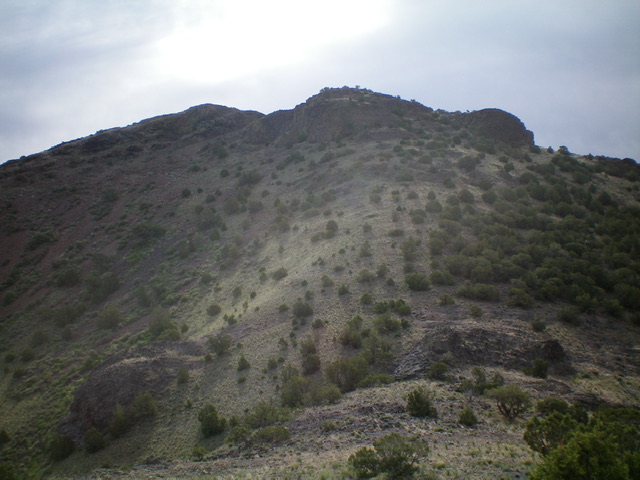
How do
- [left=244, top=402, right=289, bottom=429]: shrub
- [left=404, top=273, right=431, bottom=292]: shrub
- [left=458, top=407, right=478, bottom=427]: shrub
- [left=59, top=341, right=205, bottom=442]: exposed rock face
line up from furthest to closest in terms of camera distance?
[left=404, top=273, right=431, bottom=292]: shrub, [left=59, top=341, right=205, bottom=442]: exposed rock face, [left=244, top=402, right=289, bottom=429]: shrub, [left=458, top=407, right=478, bottom=427]: shrub

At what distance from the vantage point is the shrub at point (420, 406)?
51.2ft

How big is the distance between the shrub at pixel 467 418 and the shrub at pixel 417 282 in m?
11.9

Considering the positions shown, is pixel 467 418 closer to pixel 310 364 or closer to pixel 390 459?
pixel 390 459

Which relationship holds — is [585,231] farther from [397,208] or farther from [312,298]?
[312,298]

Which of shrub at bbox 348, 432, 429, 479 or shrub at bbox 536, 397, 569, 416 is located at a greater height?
shrub at bbox 348, 432, 429, 479

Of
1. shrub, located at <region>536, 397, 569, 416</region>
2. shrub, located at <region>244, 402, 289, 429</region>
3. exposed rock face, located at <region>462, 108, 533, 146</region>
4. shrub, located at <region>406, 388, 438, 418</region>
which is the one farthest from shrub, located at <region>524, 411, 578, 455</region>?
exposed rock face, located at <region>462, 108, 533, 146</region>

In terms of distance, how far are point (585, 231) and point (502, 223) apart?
6673 mm

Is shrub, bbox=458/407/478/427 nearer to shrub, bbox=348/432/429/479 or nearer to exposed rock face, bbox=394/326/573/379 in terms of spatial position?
shrub, bbox=348/432/429/479

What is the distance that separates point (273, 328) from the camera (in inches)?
1052

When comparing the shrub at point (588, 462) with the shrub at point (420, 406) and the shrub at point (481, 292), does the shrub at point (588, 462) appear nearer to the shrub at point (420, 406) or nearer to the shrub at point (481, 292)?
the shrub at point (420, 406)

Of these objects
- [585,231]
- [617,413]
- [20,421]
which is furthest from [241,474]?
[585,231]

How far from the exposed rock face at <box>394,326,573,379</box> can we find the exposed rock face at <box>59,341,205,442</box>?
13586 millimetres

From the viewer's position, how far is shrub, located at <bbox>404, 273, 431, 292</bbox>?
2659 cm

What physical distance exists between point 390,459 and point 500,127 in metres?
59.9
